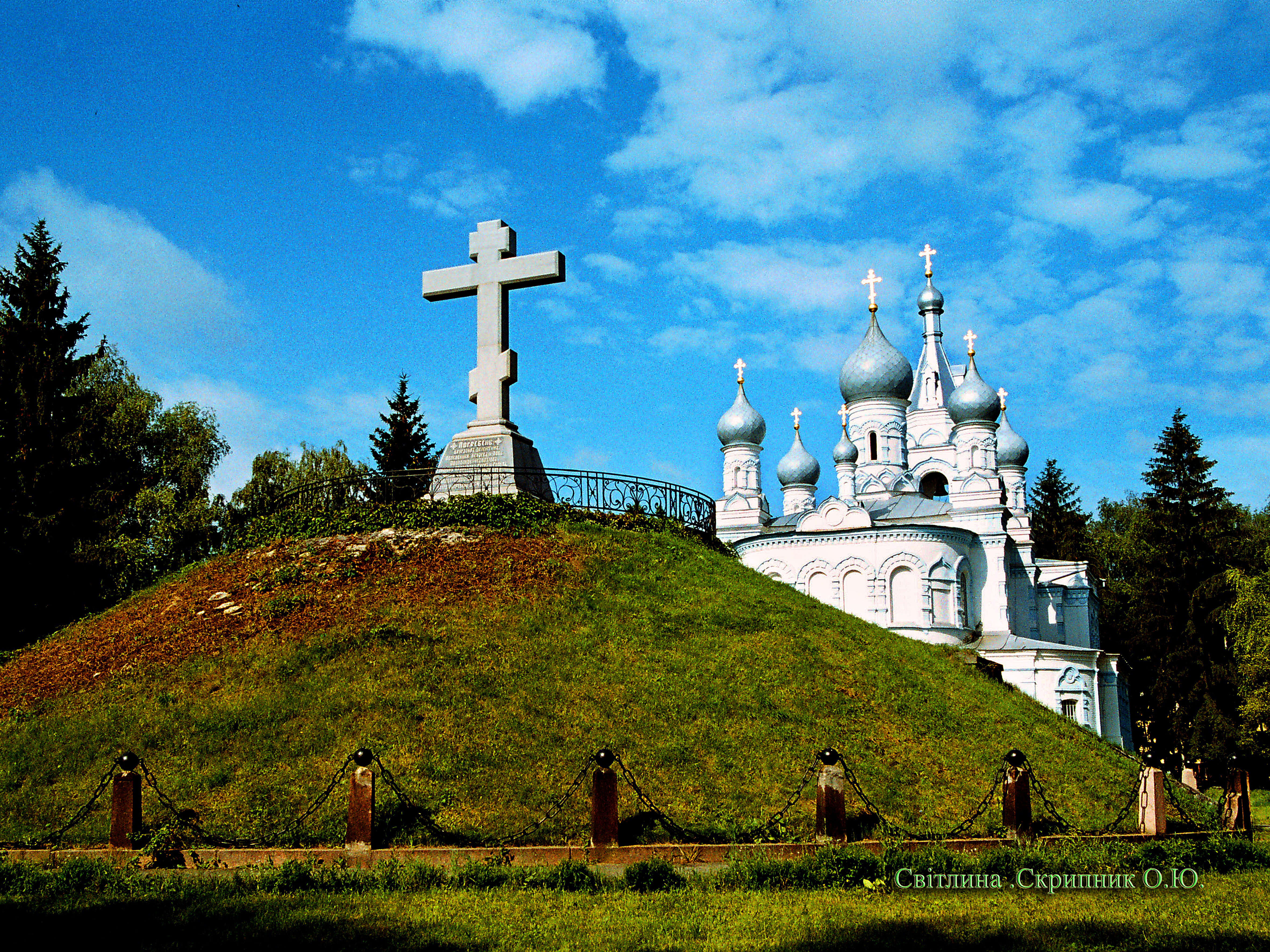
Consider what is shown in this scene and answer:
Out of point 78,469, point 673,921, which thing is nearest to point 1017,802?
point 673,921

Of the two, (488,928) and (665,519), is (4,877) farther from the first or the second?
(665,519)

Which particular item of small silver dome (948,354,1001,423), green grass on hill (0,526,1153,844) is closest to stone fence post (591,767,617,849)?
green grass on hill (0,526,1153,844)

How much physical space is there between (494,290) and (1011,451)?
36931 mm

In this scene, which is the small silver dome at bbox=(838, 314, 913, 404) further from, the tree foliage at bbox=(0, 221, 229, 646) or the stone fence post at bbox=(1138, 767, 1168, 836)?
the stone fence post at bbox=(1138, 767, 1168, 836)

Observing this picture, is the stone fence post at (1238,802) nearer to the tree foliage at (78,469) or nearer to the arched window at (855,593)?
the tree foliage at (78,469)

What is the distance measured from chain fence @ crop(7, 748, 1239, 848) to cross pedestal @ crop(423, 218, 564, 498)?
594 cm

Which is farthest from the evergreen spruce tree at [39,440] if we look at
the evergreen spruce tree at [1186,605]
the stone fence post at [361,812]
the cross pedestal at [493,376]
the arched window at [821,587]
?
the evergreen spruce tree at [1186,605]

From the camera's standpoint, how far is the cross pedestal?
16.3 metres

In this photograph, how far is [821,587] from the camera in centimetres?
3991

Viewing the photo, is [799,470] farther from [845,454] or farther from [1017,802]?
[1017,802]

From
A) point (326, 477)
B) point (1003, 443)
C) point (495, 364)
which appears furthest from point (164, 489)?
point (1003, 443)

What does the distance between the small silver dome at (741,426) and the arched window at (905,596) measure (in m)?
10.9

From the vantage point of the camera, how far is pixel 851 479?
153 ft

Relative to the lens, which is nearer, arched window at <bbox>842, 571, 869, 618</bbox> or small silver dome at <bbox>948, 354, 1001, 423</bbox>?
arched window at <bbox>842, 571, 869, 618</bbox>
